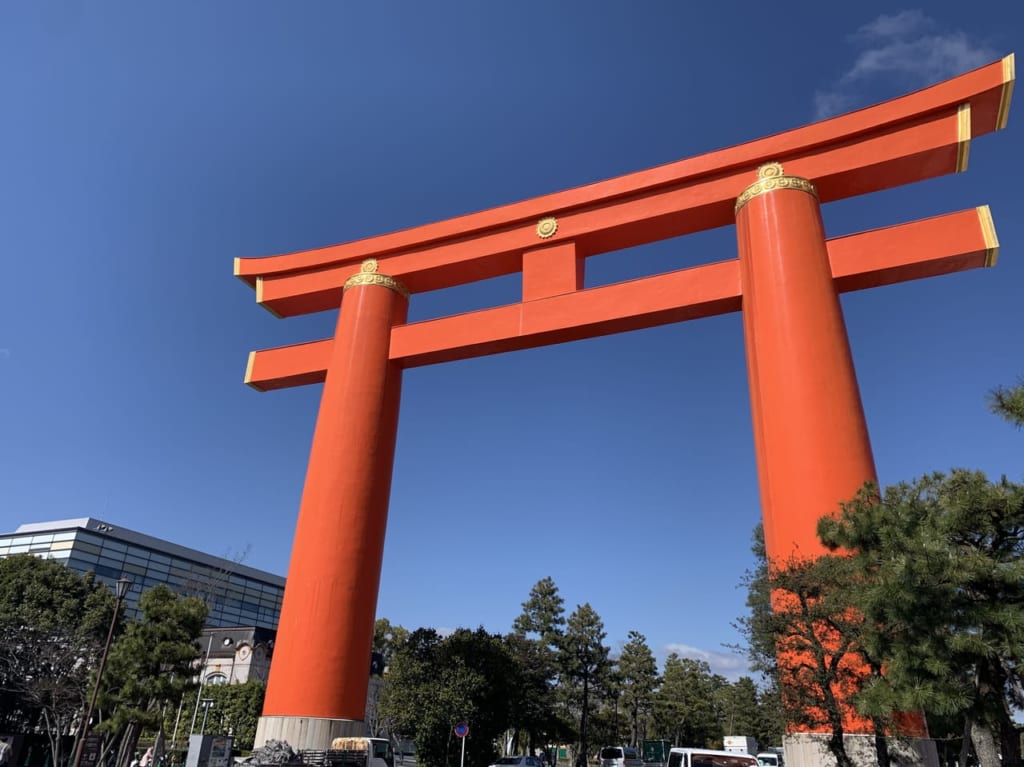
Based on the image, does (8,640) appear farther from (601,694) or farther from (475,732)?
(601,694)

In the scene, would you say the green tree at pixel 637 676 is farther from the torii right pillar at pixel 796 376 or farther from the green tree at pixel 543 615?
the torii right pillar at pixel 796 376

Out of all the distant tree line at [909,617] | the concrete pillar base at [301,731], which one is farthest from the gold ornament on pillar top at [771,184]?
the concrete pillar base at [301,731]

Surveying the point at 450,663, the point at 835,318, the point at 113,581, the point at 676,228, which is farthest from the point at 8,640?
the point at 835,318

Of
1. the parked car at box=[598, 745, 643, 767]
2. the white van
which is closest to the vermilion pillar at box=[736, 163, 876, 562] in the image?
the white van

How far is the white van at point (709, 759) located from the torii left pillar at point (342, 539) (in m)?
6.94

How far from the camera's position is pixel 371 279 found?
61.3 ft

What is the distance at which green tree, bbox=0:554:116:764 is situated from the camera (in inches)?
922

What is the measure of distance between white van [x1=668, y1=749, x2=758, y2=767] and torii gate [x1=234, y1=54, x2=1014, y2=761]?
490cm

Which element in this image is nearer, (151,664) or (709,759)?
(709,759)

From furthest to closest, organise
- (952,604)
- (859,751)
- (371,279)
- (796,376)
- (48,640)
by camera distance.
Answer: (48,640) → (371,279) → (796,376) → (859,751) → (952,604)

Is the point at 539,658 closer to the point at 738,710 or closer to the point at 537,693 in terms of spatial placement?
the point at 537,693

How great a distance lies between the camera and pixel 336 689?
573 inches

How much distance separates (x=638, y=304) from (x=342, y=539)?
8712mm

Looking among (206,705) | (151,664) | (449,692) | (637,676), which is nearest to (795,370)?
(449,692)
